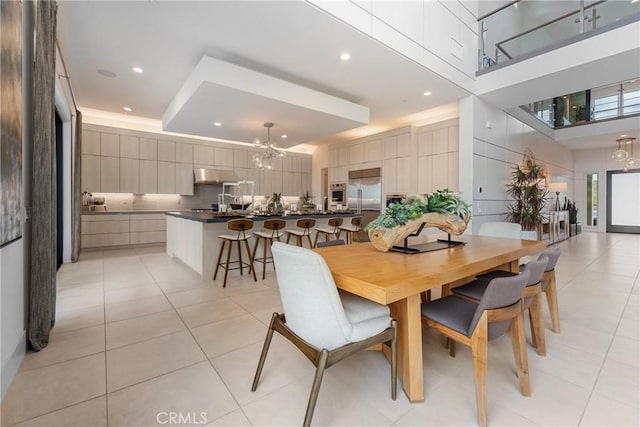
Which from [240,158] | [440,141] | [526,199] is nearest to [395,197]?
[440,141]

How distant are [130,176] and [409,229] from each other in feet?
22.9

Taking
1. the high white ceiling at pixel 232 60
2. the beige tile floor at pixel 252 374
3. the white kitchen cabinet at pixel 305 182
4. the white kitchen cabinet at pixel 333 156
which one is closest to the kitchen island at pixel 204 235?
the beige tile floor at pixel 252 374

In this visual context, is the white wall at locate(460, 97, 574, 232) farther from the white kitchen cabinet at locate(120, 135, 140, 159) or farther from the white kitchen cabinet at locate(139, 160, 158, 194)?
the white kitchen cabinet at locate(120, 135, 140, 159)

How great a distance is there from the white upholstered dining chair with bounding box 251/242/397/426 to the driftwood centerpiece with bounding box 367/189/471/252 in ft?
2.01

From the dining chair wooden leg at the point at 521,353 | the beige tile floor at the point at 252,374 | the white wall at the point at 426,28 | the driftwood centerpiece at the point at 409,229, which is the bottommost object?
the beige tile floor at the point at 252,374

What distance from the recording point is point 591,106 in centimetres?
809

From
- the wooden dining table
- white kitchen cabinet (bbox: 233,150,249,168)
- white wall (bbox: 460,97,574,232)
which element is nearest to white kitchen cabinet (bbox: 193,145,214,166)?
white kitchen cabinet (bbox: 233,150,249,168)

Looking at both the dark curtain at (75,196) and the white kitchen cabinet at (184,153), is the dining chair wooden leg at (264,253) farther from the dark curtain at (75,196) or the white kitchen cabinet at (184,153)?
the white kitchen cabinet at (184,153)

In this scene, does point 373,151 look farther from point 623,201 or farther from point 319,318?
point 623,201

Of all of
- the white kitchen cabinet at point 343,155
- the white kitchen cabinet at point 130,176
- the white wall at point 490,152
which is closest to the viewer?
the white wall at point 490,152

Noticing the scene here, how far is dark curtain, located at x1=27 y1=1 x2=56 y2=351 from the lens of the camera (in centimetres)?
205

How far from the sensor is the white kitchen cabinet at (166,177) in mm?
6988

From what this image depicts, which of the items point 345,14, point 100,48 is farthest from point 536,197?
point 100,48

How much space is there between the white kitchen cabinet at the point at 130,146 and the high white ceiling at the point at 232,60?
2.83 feet
